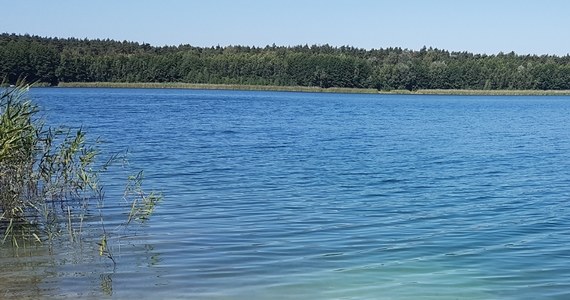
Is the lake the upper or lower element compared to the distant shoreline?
upper

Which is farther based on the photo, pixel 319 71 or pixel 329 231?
pixel 319 71

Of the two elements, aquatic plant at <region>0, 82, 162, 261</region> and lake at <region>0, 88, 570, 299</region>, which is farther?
aquatic plant at <region>0, 82, 162, 261</region>

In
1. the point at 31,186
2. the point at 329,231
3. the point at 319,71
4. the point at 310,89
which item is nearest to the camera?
the point at 329,231

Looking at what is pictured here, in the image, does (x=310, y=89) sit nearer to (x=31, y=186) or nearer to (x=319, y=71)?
(x=319, y=71)

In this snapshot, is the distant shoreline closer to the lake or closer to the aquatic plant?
the lake

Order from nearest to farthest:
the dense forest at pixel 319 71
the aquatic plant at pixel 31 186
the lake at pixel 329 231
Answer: the lake at pixel 329 231, the aquatic plant at pixel 31 186, the dense forest at pixel 319 71

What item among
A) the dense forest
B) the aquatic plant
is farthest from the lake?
the dense forest

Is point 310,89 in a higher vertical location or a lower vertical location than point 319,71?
lower

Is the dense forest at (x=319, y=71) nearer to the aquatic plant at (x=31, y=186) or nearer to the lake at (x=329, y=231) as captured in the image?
the lake at (x=329, y=231)

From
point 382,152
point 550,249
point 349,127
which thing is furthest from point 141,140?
point 550,249

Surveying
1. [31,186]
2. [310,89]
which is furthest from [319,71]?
[31,186]

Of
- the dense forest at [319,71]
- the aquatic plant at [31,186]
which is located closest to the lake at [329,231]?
the aquatic plant at [31,186]

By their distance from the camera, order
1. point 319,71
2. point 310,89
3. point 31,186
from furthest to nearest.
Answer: point 310,89
point 319,71
point 31,186

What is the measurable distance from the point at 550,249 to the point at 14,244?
9.48 m
